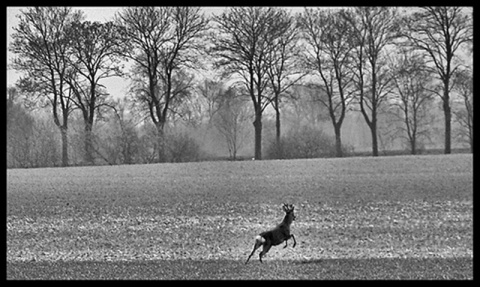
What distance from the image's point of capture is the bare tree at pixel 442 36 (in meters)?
4.36

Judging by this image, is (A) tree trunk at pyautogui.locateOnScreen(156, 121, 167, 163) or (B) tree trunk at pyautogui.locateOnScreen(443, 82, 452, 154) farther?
(B) tree trunk at pyautogui.locateOnScreen(443, 82, 452, 154)

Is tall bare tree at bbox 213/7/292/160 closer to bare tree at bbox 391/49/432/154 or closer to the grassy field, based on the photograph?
the grassy field

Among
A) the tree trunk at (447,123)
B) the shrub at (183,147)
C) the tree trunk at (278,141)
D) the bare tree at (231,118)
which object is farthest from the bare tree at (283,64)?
the tree trunk at (447,123)

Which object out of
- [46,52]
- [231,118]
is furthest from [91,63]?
[231,118]

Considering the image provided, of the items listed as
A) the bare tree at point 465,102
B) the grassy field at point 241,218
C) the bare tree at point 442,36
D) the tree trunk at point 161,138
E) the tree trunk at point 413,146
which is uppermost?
the bare tree at point 442,36

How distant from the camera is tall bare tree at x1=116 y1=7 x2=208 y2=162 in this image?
3607 millimetres

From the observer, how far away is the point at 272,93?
3.74 m

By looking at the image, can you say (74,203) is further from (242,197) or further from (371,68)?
(371,68)

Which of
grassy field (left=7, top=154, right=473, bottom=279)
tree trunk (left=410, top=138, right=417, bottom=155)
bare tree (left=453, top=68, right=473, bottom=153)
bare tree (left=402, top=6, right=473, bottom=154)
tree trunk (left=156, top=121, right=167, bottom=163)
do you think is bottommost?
grassy field (left=7, top=154, right=473, bottom=279)

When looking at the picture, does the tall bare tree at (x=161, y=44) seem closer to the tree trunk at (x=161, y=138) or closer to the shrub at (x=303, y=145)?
the tree trunk at (x=161, y=138)

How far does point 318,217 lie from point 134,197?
1.51m

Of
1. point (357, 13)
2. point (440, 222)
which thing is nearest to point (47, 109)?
point (357, 13)

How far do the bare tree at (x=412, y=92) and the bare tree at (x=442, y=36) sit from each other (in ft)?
0.47

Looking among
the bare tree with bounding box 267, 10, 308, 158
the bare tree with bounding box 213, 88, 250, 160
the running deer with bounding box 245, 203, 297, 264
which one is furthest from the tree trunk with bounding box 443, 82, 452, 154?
the running deer with bounding box 245, 203, 297, 264
